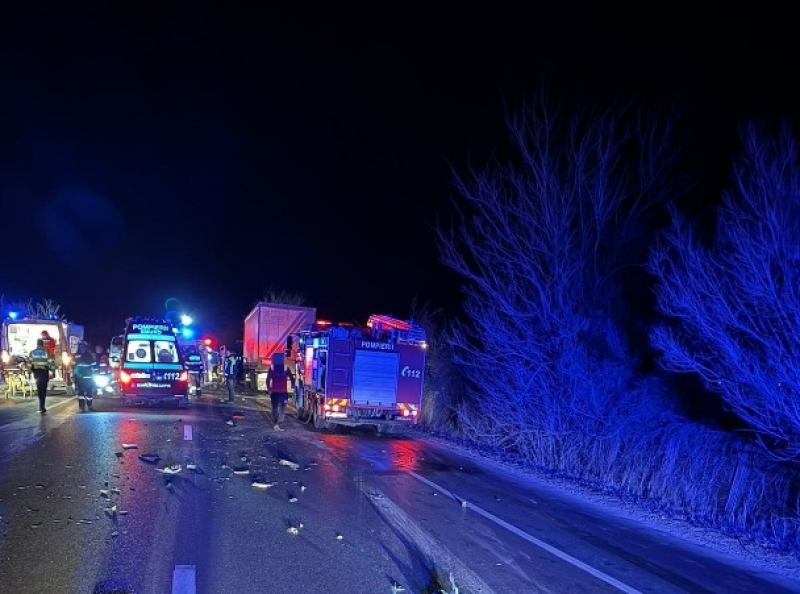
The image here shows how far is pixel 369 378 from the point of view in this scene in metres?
17.1

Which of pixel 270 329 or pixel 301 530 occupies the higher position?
pixel 270 329

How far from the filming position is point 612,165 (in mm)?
15180

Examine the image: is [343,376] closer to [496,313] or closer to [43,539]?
[496,313]

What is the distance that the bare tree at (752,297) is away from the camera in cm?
983

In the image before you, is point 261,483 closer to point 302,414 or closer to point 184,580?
point 184,580

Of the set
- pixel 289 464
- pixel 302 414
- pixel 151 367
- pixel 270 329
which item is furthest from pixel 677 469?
pixel 270 329

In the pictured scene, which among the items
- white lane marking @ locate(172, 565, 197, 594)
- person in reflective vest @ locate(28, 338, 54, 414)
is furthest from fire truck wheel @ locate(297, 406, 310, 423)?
white lane marking @ locate(172, 565, 197, 594)

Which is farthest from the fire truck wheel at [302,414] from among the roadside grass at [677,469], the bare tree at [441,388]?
the roadside grass at [677,469]

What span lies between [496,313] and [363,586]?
33.8 feet

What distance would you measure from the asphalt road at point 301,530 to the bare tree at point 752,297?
9.10 ft

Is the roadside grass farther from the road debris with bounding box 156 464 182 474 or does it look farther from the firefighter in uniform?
the firefighter in uniform

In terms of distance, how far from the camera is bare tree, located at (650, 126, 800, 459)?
9.83m

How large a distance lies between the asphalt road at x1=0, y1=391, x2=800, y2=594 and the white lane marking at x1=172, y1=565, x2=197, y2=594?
0.05ft

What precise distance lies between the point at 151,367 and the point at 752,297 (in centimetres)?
1468
